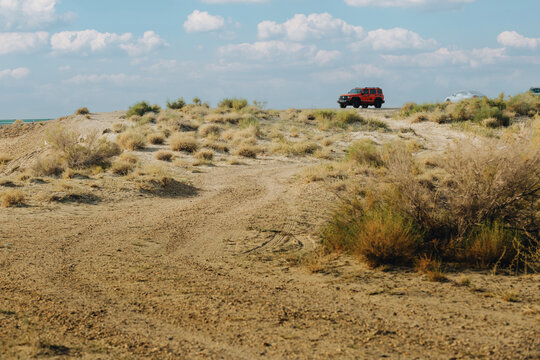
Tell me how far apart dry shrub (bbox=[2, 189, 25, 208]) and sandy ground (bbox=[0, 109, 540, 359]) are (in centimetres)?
224

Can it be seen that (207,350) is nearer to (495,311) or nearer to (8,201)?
(495,311)

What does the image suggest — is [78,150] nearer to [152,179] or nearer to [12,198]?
[152,179]

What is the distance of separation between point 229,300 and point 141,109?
3575 cm

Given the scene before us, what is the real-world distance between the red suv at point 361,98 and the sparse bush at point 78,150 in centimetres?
2350

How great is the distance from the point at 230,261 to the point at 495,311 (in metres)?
4.64

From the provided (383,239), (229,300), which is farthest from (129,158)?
(229,300)

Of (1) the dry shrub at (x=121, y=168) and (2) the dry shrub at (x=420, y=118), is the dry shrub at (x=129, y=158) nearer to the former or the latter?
(1) the dry shrub at (x=121, y=168)

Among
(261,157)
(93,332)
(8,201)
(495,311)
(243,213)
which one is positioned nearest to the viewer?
(93,332)

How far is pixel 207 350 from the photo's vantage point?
5.96 m

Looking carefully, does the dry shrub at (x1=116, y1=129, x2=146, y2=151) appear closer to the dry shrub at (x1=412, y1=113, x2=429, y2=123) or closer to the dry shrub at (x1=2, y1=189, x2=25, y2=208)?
the dry shrub at (x1=2, y1=189, x2=25, y2=208)

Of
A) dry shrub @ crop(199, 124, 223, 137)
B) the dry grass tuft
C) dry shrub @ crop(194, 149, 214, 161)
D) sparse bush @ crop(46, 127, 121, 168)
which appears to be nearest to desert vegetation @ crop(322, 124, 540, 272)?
sparse bush @ crop(46, 127, 121, 168)

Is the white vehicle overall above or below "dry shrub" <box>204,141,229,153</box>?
above

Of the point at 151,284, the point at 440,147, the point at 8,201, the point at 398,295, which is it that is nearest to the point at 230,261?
the point at 151,284

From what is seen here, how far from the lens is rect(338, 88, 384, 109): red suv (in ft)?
139
